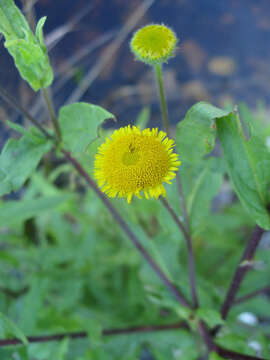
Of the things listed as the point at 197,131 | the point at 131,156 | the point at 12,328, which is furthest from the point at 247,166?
the point at 12,328

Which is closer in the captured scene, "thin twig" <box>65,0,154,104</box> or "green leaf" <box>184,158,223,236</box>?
"green leaf" <box>184,158,223,236</box>

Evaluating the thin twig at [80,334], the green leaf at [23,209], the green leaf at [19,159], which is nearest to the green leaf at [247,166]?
the green leaf at [19,159]

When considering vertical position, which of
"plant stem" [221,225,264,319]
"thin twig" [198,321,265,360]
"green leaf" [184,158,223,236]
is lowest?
"thin twig" [198,321,265,360]

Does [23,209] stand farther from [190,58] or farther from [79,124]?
[190,58]

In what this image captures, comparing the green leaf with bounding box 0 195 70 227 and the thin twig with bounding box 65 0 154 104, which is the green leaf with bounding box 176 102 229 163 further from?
the thin twig with bounding box 65 0 154 104

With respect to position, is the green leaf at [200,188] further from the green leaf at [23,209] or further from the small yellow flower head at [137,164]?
the green leaf at [23,209]

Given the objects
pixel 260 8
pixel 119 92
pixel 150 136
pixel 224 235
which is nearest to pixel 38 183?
pixel 119 92

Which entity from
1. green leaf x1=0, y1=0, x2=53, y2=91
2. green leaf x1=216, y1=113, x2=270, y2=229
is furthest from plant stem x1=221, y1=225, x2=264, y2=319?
green leaf x1=0, y1=0, x2=53, y2=91

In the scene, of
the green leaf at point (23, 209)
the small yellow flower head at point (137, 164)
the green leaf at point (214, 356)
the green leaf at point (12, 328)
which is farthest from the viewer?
the green leaf at point (23, 209)
